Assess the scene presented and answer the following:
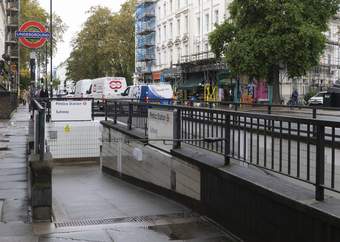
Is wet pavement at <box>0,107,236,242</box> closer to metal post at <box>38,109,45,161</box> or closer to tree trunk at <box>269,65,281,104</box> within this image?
metal post at <box>38,109,45,161</box>

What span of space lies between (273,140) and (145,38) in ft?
271

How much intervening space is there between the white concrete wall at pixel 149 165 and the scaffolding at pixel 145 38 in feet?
226

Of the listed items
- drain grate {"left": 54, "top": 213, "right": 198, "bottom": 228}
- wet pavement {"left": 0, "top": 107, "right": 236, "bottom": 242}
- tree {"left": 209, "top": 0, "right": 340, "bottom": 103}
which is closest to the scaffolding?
tree {"left": 209, "top": 0, "right": 340, "bottom": 103}

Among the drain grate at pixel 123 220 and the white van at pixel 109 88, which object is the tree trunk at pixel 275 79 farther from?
the drain grate at pixel 123 220

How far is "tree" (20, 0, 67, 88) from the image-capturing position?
297 feet

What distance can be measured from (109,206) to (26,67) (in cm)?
9533

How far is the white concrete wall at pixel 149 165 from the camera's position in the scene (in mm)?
8742

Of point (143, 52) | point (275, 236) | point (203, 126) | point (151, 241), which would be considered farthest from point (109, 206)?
point (143, 52)

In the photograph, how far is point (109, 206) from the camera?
964 centimetres

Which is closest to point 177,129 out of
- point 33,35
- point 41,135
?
point 41,135

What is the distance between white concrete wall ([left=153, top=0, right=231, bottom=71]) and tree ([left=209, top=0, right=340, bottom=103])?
11974 mm

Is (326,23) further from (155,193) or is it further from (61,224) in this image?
(61,224)

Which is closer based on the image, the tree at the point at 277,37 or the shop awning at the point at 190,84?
the tree at the point at 277,37

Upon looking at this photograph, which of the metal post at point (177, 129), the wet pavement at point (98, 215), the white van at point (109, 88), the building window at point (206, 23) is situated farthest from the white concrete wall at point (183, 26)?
the metal post at point (177, 129)
